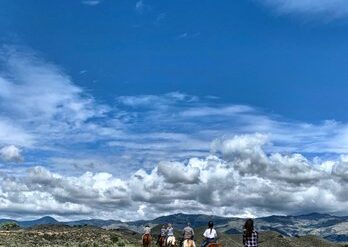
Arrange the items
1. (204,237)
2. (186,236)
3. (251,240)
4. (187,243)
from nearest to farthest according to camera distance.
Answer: (251,240)
(204,237)
(187,243)
(186,236)

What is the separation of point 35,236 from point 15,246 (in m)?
30.6

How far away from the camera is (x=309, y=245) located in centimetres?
16088

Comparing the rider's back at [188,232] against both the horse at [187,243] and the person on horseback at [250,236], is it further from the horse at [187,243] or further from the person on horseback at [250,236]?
the person on horseback at [250,236]

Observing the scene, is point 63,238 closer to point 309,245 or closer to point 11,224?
point 11,224

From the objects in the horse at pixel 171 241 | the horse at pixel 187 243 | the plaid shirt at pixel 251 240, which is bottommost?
the plaid shirt at pixel 251 240

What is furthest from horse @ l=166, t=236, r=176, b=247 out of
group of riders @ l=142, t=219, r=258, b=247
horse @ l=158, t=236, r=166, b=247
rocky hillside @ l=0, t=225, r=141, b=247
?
rocky hillside @ l=0, t=225, r=141, b=247

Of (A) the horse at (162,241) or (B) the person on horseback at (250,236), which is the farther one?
(A) the horse at (162,241)

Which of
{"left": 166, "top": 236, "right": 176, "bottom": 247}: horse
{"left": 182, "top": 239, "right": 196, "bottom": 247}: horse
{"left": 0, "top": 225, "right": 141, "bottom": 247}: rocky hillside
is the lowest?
{"left": 182, "top": 239, "right": 196, "bottom": 247}: horse

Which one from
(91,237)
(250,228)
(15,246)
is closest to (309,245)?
(91,237)

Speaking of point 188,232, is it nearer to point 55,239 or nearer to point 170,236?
point 170,236

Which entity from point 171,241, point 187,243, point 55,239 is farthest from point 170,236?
point 55,239

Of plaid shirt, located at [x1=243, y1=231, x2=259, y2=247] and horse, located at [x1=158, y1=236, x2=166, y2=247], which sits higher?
horse, located at [x1=158, y1=236, x2=166, y2=247]

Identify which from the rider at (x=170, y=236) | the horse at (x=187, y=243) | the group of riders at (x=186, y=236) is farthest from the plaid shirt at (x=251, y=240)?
the rider at (x=170, y=236)

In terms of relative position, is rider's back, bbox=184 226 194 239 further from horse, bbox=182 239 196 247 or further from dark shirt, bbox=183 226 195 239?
horse, bbox=182 239 196 247
